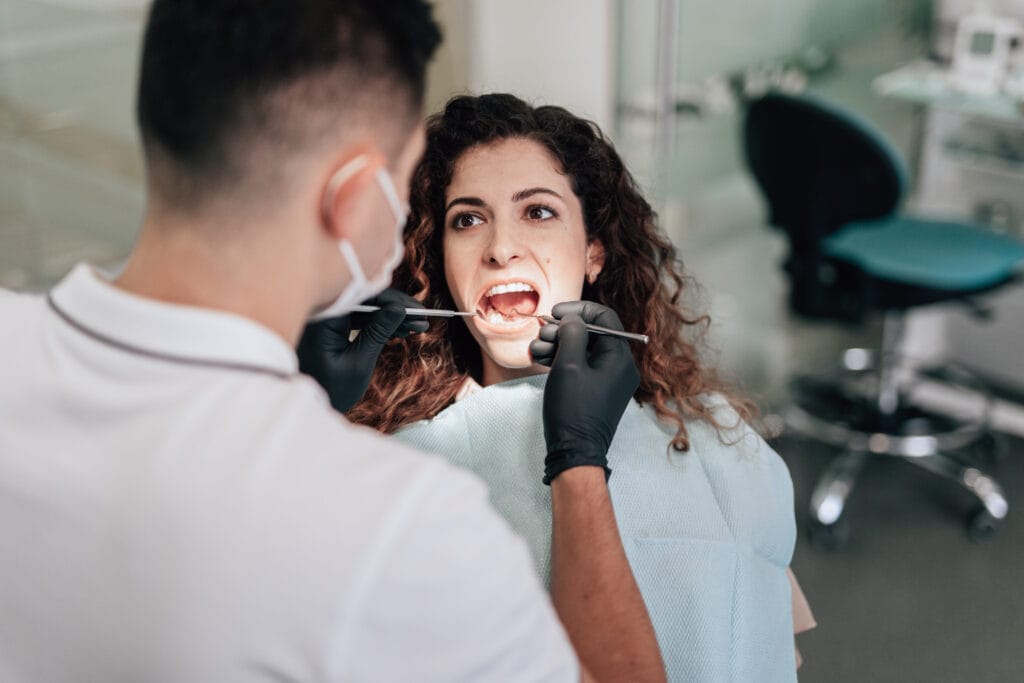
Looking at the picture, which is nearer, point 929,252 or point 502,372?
point 502,372

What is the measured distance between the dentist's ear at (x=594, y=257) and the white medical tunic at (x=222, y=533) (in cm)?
83

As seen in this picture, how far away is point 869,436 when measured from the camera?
10.2 feet

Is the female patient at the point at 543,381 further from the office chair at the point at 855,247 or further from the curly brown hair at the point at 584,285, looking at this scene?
the office chair at the point at 855,247

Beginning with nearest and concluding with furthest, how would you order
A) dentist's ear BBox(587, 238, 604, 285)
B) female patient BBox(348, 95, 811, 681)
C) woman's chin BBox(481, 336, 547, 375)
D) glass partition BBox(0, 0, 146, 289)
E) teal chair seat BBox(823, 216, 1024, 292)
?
1. female patient BBox(348, 95, 811, 681)
2. woman's chin BBox(481, 336, 547, 375)
3. dentist's ear BBox(587, 238, 604, 285)
4. glass partition BBox(0, 0, 146, 289)
5. teal chair seat BBox(823, 216, 1024, 292)

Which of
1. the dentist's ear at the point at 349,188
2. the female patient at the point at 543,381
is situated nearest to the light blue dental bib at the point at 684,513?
the female patient at the point at 543,381

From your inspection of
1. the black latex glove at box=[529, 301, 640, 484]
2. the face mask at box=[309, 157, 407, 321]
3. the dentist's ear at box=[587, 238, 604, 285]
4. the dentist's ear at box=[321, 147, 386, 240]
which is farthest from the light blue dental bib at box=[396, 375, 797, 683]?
the dentist's ear at box=[321, 147, 386, 240]

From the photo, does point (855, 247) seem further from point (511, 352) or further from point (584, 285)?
point (511, 352)

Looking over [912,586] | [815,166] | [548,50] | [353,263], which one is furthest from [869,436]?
[353,263]

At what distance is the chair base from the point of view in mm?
2863

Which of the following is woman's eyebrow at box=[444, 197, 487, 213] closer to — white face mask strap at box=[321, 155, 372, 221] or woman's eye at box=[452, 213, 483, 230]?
woman's eye at box=[452, 213, 483, 230]

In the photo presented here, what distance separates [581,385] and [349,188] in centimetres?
48

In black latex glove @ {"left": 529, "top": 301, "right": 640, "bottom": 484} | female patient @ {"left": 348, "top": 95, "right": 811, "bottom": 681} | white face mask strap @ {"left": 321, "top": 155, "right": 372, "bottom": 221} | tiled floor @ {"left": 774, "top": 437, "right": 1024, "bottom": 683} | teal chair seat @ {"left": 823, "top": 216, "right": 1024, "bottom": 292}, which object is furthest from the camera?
teal chair seat @ {"left": 823, "top": 216, "right": 1024, "bottom": 292}

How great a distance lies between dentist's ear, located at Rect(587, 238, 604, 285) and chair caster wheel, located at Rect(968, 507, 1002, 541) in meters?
1.67

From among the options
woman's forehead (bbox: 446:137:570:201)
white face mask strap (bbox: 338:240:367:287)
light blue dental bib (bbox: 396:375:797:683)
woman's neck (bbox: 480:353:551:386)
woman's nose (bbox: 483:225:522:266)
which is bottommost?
light blue dental bib (bbox: 396:375:797:683)
